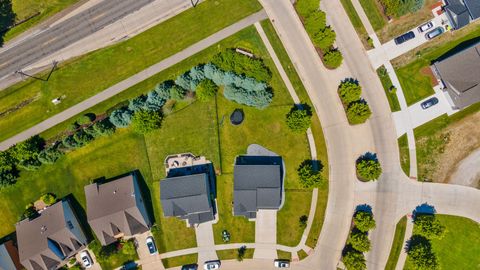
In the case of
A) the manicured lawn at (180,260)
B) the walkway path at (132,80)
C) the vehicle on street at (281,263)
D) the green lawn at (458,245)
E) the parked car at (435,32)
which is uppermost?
the walkway path at (132,80)

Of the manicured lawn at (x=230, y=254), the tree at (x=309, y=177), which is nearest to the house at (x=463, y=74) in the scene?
the tree at (x=309, y=177)

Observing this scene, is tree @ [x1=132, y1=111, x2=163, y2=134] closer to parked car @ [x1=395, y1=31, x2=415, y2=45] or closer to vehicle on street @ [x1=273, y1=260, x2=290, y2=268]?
vehicle on street @ [x1=273, y1=260, x2=290, y2=268]

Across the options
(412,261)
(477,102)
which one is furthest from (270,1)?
(412,261)

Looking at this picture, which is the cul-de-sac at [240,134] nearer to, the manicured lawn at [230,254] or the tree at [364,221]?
the tree at [364,221]

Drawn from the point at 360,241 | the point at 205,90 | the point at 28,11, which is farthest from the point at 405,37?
the point at 28,11

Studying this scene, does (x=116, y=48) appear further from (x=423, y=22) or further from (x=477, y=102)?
(x=477, y=102)

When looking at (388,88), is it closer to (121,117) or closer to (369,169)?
(369,169)
